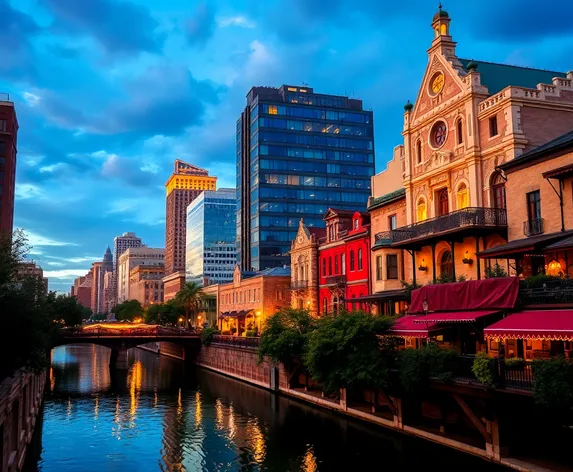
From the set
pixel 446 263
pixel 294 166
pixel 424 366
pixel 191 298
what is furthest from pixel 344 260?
pixel 294 166

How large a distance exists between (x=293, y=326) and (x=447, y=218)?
695 inches

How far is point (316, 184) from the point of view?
142250 mm

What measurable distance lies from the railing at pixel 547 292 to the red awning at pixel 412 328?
19.6ft

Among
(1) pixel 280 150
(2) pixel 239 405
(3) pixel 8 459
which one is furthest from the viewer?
(1) pixel 280 150

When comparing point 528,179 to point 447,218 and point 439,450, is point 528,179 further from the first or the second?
point 439,450

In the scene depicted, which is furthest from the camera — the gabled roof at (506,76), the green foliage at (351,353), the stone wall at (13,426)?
the gabled roof at (506,76)

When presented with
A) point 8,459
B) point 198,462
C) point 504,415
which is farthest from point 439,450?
point 8,459

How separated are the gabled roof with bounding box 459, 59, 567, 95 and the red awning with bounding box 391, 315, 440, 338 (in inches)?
756

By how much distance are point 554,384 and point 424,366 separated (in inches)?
367

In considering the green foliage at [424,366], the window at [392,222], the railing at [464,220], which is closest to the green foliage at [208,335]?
the window at [392,222]

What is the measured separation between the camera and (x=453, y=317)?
33.3 meters

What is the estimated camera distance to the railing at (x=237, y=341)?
64.1 metres

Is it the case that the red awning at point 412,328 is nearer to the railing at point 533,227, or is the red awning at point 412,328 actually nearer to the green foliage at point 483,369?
the green foliage at point 483,369

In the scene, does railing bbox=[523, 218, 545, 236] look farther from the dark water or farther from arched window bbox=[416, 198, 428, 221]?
the dark water
